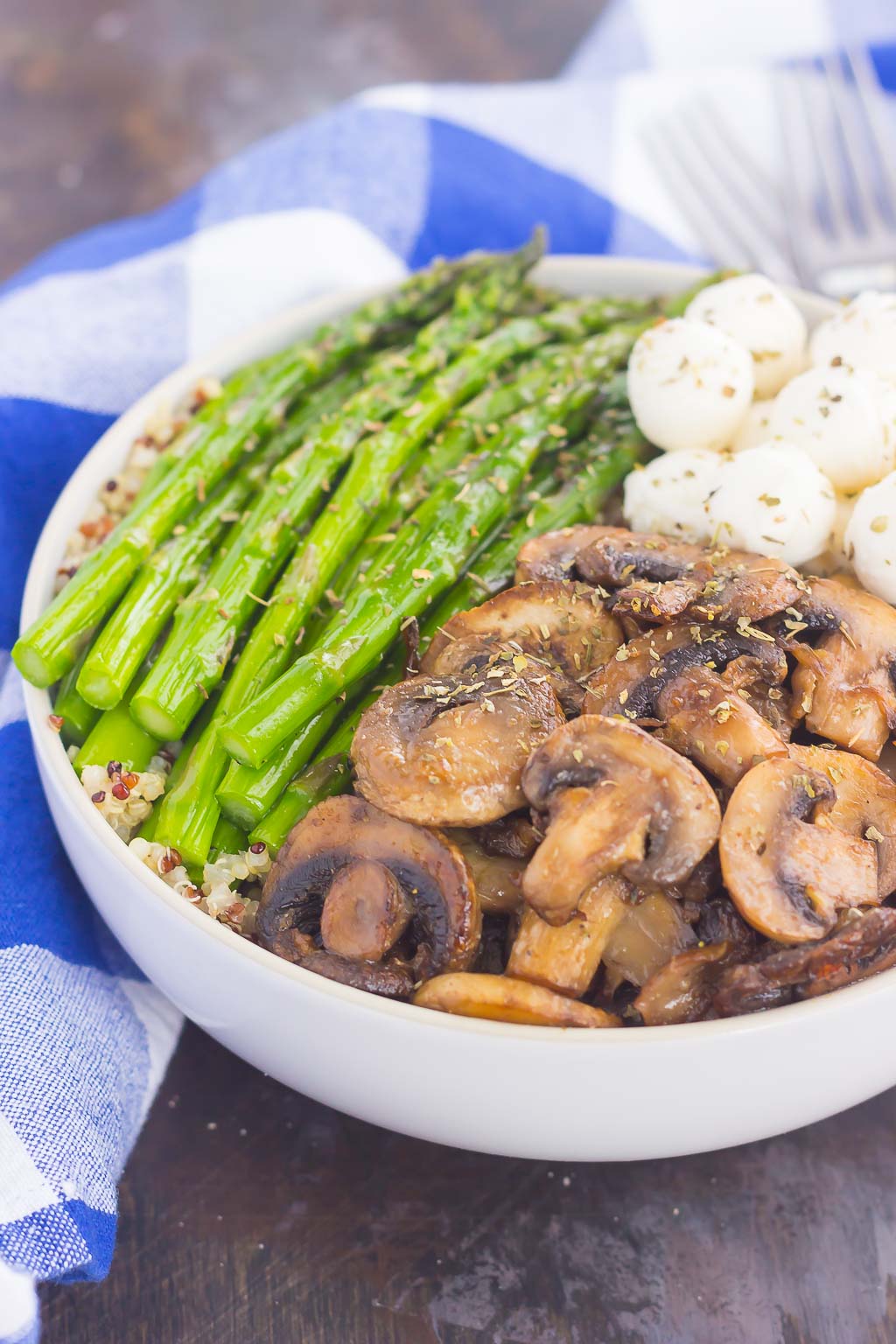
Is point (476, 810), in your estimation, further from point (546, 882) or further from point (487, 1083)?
point (487, 1083)

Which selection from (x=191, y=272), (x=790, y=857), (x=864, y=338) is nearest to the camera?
(x=790, y=857)

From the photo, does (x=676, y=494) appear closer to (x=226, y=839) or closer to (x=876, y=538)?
(x=876, y=538)

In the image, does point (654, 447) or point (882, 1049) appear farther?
point (654, 447)

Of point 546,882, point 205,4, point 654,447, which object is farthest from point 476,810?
point 205,4

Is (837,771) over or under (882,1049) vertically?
over

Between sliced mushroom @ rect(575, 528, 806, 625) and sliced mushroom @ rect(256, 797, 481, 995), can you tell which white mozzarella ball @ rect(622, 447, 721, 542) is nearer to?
sliced mushroom @ rect(575, 528, 806, 625)

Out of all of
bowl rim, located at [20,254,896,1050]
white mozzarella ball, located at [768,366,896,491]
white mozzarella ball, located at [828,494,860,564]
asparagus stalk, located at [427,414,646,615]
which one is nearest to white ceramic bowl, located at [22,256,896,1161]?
bowl rim, located at [20,254,896,1050]

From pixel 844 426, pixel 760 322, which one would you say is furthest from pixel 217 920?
pixel 760 322
